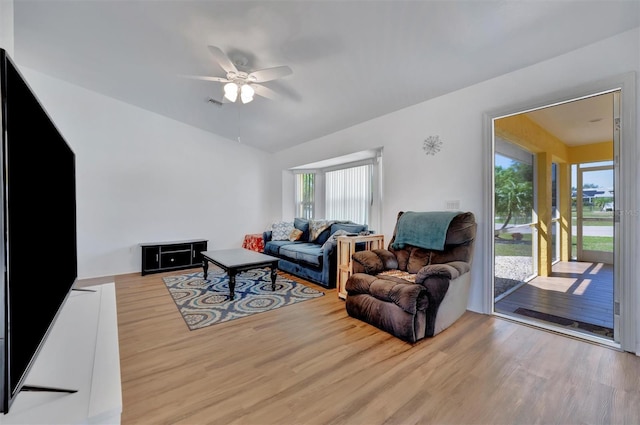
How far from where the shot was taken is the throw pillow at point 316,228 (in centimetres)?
456

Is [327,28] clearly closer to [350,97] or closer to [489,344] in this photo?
[350,97]

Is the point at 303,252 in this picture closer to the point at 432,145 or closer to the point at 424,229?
the point at 424,229

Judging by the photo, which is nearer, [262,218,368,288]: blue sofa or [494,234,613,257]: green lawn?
[494,234,613,257]: green lawn

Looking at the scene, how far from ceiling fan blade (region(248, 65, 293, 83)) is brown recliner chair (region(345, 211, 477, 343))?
1.94 meters

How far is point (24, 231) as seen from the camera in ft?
2.51

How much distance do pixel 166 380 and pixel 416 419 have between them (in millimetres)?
1538

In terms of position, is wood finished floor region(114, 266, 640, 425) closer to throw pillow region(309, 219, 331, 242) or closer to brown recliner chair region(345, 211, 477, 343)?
brown recliner chair region(345, 211, 477, 343)

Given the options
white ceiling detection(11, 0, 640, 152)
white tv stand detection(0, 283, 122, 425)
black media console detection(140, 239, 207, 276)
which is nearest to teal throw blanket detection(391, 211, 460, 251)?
white ceiling detection(11, 0, 640, 152)

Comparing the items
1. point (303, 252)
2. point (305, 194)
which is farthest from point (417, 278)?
point (305, 194)

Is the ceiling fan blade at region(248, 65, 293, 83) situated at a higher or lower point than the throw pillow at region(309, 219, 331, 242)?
higher

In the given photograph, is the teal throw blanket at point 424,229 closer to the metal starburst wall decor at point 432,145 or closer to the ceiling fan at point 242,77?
the metal starburst wall decor at point 432,145

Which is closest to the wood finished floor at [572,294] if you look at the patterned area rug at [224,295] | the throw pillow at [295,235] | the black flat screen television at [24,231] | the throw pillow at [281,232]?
the patterned area rug at [224,295]

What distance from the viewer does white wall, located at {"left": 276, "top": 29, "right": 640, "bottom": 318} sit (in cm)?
217

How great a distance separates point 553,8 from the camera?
1854 mm
